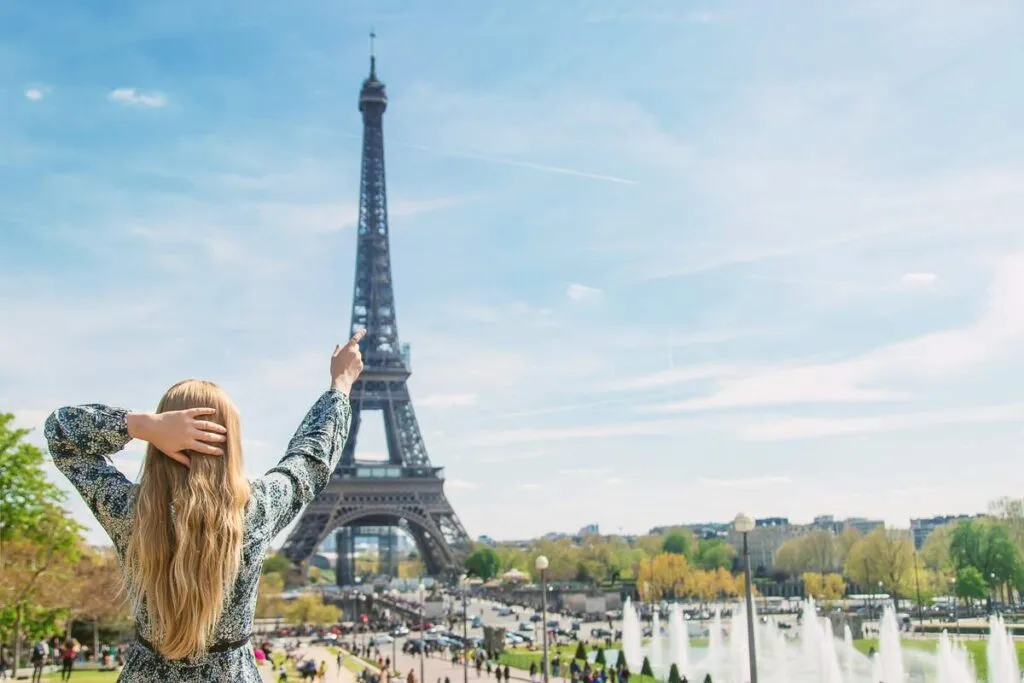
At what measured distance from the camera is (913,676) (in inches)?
1757

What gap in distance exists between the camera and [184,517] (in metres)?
3.09

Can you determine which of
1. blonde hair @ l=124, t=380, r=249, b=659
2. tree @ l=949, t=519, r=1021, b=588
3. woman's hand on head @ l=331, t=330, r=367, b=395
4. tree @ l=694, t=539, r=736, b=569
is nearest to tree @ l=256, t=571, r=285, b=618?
tree @ l=949, t=519, r=1021, b=588

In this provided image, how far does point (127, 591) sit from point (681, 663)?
5322cm

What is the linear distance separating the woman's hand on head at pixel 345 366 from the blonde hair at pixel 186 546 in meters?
0.78

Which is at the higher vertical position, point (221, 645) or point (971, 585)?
point (221, 645)

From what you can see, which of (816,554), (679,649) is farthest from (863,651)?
(816,554)

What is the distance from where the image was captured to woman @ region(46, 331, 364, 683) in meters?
3.13

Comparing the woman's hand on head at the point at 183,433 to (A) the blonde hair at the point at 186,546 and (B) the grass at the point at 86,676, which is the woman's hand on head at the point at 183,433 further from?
(B) the grass at the point at 86,676

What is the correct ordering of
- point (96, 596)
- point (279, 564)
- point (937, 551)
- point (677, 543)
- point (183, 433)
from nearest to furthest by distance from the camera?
point (183, 433) < point (96, 596) < point (937, 551) < point (279, 564) < point (677, 543)

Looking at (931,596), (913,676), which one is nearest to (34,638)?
(913,676)

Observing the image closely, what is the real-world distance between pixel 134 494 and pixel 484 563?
138m

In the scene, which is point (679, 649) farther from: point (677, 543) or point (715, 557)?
point (677, 543)

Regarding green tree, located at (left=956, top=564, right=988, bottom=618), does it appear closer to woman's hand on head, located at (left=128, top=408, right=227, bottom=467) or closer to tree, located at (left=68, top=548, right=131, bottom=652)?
tree, located at (left=68, top=548, right=131, bottom=652)

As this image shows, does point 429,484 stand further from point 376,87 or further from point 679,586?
point 376,87
